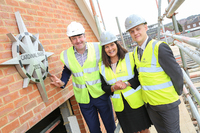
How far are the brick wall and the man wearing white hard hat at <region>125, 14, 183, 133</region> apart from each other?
4.71 feet

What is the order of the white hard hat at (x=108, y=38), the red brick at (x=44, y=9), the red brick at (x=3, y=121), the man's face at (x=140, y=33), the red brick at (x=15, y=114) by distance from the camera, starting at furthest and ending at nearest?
the red brick at (x=44, y=9) → the white hard hat at (x=108, y=38) → the man's face at (x=140, y=33) → the red brick at (x=15, y=114) → the red brick at (x=3, y=121)

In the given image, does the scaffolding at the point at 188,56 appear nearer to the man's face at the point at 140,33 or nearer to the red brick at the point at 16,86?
the man's face at the point at 140,33

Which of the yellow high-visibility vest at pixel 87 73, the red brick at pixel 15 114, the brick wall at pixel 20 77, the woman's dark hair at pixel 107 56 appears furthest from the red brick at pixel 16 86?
the woman's dark hair at pixel 107 56

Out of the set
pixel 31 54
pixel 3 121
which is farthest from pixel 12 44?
pixel 3 121

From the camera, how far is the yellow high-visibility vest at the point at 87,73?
7.66 feet

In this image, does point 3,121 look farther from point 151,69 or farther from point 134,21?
point 134,21

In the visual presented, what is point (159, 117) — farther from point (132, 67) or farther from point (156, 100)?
point (132, 67)

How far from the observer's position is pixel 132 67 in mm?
2104

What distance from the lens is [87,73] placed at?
2.33m

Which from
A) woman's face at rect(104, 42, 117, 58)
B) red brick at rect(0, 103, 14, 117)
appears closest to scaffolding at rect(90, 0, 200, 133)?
woman's face at rect(104, 42, 117, 58)

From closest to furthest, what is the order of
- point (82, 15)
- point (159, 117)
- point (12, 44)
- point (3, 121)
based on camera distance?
1. point (3, 121)
2. point (12, 44)
3. point (159, 117)
4. point (82, 15)

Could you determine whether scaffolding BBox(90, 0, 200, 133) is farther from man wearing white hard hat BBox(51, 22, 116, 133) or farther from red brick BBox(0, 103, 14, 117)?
red brick BBox(0, 103, 14, 117)

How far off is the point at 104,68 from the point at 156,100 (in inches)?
34.2

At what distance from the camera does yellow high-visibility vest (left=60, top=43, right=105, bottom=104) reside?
7.66 ft
